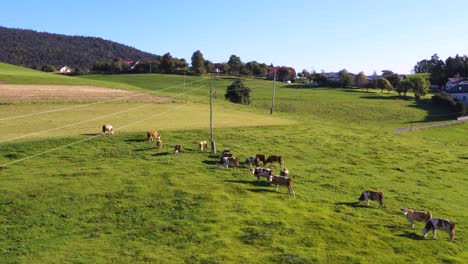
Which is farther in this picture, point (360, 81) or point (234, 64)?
point (234, 64)

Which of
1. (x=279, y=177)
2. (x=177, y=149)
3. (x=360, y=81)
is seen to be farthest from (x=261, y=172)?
(x=360, y=81)

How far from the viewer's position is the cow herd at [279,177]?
26.1 m

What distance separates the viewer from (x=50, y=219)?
2572 cm

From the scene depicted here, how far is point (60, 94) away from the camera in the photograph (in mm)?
73188

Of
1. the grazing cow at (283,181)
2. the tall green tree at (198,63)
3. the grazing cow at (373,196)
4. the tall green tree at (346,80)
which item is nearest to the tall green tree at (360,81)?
the tall green tree at (346,80)

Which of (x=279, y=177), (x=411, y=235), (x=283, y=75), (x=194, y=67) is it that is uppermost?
(x=194, y=67)

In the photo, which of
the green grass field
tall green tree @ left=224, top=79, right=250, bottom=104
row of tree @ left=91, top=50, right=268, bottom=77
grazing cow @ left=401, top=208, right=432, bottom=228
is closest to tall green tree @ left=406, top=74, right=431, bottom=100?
tall green tree @ left=224, top=79, right=250, bottom=104

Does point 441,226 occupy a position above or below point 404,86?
below

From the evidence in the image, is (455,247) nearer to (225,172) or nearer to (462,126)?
(225,172)

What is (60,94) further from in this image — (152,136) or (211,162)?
(211,162)

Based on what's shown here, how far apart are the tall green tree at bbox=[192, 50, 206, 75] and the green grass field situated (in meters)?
118

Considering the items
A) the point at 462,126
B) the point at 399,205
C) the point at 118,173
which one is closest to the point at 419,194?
the point at 399,205

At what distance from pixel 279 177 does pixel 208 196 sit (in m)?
5.63

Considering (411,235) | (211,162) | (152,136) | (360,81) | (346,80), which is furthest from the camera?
(360,81)
